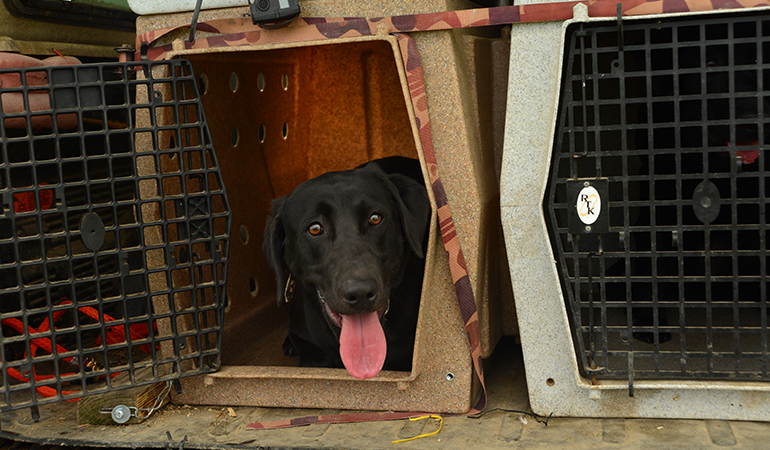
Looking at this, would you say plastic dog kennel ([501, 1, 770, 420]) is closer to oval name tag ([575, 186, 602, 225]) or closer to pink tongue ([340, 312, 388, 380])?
oval name tag ([575, 186, 602, 225])

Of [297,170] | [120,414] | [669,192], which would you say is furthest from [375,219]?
[297,170]

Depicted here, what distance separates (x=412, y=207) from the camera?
2.32m

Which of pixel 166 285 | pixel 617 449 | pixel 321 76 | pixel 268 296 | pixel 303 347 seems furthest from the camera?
pixel 321 76

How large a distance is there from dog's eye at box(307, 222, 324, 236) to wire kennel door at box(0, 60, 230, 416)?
11.7 inches

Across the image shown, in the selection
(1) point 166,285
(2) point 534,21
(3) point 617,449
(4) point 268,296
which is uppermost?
(2) point 534,21

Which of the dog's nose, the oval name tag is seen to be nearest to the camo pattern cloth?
the dog's nose

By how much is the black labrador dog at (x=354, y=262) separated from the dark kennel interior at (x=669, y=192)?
0.57m

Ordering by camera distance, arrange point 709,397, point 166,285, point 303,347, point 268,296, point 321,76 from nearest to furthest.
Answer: point 709,397
point 166,285
point 303,347
point 268,296
point 321,76

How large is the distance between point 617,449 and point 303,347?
124 cm

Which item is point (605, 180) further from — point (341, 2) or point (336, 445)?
point (336, 445)

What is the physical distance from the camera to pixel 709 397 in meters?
1.84

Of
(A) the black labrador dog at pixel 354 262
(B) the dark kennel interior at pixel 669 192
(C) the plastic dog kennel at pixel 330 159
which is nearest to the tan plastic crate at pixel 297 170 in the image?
(C) the plastic dog kennel at pixel 330 159

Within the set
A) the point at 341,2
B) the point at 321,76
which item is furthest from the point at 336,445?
the point at 321,76

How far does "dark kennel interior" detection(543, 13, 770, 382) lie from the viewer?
1726 millimetres
